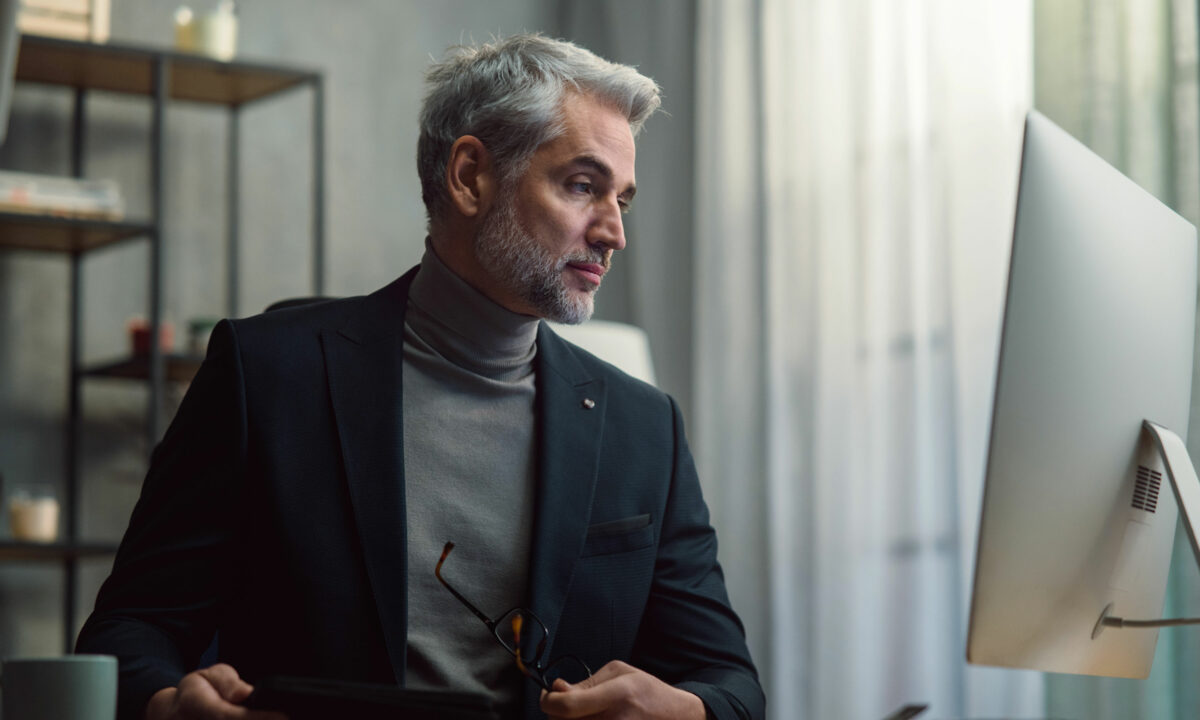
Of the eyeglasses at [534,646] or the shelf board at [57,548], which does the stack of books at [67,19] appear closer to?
the shelf board at [57,548]

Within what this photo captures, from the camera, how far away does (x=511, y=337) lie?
164 cm

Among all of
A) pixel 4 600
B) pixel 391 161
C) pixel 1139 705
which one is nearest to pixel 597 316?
pixel 391 161

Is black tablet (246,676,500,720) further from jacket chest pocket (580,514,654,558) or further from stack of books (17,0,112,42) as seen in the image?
stack of books (17,0,112,42)

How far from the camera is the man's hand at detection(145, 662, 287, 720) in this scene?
3.45ft

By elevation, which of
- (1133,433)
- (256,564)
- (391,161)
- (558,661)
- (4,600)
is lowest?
(4,600)

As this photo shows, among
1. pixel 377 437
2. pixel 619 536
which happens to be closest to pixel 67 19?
pixel 377 437

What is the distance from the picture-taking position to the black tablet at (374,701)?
94cm

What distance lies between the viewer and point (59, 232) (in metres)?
3.27

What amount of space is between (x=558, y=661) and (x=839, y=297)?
172cm

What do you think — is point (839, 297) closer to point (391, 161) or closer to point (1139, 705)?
point (1139, 705)

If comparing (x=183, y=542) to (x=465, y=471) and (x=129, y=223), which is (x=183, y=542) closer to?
(x=465, y=471)

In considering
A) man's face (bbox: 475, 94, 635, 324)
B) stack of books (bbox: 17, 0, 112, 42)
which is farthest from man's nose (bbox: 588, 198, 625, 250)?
stack of books (bbox: 17, 0, 112, 42)

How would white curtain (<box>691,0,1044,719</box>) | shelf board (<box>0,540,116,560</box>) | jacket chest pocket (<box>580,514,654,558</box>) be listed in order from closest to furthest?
1. jacket chest pocket (<box>580,514,654,558</box>)
2. white curtain (<box>691,0,1044,719</box>)
3. shelf board (<box>0,540,116,560</box>)

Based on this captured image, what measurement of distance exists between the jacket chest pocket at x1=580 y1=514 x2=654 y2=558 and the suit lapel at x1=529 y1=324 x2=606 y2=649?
0.02 m
